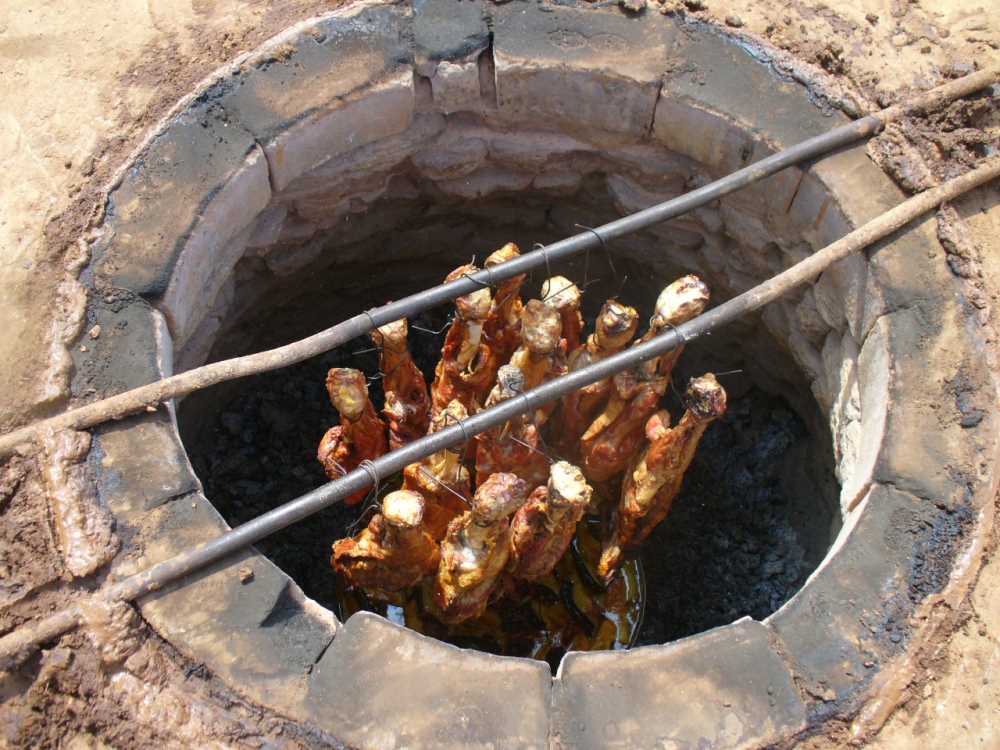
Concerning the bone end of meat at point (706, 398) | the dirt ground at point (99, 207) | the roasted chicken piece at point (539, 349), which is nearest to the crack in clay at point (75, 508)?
the dirt ground at point (99, 207)

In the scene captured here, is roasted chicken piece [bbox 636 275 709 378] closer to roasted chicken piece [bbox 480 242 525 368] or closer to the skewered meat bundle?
the skewered meat bundle

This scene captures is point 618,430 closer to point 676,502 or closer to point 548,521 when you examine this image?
point 548,521

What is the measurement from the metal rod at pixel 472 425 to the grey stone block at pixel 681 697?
0.93 metres

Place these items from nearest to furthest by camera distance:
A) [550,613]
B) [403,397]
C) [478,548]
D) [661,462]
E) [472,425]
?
[472,425]
[478,548]
[661,462]
[403,397]
[550,613]

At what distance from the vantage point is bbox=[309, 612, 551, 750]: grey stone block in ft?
9.32

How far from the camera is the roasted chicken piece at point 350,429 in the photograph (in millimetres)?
3898

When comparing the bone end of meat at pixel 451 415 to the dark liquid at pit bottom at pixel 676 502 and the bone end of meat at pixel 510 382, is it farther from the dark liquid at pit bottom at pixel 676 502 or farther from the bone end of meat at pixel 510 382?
the dark liquid at pit bottom at pixel 676 502

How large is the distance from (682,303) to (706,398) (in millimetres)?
420

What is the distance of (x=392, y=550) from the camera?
3668 millimetres

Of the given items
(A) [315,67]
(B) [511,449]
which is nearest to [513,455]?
(B) [511,449]

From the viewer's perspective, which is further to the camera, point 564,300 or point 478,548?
point 564,300

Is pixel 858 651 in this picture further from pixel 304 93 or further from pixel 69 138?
pixel 69 138

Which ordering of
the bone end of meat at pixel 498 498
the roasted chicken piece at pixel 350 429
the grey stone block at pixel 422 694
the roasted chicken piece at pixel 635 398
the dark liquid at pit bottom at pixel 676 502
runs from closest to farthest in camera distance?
the grey stone block at pixel 422 694, the bone end of meat at pixel 498 498, the roasted chicken piece at pixel 635 398, the roasted chicken piece at pixel 350 429, the dark liquid at pit bottom at pixel 676 502

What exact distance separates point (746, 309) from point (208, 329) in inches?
101
